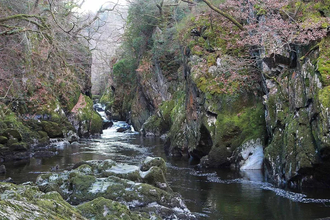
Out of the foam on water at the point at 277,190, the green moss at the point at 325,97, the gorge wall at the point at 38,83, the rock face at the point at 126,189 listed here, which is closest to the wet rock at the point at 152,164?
the rock face at the point at 126,189

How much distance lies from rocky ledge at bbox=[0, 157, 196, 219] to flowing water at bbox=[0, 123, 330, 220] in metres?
0.98

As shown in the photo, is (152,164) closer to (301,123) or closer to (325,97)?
(301,123)

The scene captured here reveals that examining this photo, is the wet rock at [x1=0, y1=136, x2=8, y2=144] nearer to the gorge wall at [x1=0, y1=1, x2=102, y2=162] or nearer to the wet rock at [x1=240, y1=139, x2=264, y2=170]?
the gorge wall at [x1=0, y1=1, x2=102, y2=162]

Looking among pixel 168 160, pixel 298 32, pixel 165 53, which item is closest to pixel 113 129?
pixel 165 53

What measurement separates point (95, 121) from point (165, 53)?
28.7 feet

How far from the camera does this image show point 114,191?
28.2 feet

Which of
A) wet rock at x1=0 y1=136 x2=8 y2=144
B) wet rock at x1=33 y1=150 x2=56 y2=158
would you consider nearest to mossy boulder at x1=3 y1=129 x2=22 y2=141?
wet rock at x1=0 y1=136 x2=8 y2=144

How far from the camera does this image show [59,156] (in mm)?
18500

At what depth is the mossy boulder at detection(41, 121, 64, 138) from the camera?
23188 millimetres

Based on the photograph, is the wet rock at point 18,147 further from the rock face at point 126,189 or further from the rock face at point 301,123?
the rock face at point 301,123

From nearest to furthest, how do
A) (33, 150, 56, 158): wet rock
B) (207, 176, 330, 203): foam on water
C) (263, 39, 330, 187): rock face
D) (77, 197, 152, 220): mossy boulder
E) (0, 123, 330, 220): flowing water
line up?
1. (77, 197, 152, 220): mossy boulder
2. (0, 123, 330, 220): flowing water
3. (207, 176, 330, 203): foam on water
4. (263, 39, 330, 187): rock face
5. (33, 150, 56, 158): wet rock

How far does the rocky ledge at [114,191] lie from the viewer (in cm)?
621

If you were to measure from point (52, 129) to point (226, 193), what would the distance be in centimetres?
1616

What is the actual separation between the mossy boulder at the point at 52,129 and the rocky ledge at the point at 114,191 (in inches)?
517
